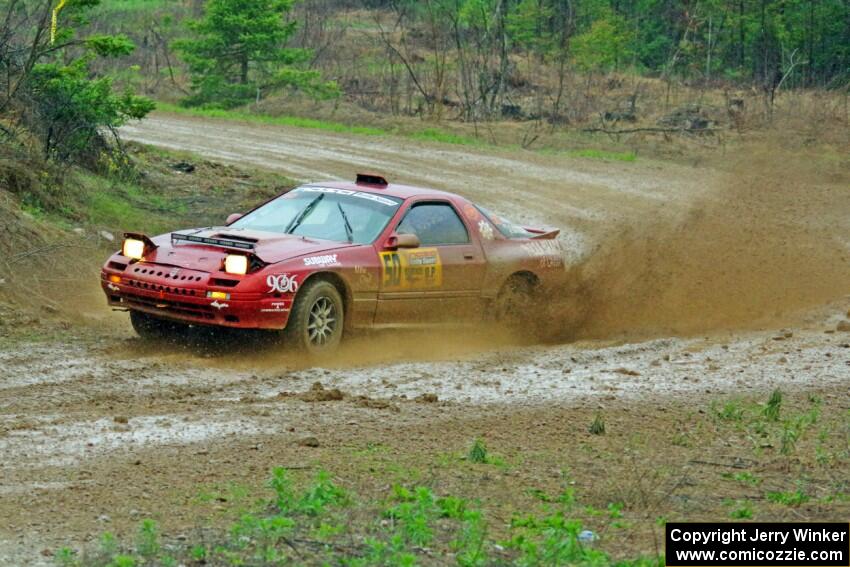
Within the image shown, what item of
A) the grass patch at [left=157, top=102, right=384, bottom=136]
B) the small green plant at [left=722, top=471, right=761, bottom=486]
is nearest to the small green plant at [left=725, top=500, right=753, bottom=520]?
the small green plant at [left=722, top=471, right=761, bottom=486]

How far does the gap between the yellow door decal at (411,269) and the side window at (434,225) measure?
169mm

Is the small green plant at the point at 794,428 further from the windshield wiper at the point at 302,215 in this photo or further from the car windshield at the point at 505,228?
the windshield wiper at the point at 302,215

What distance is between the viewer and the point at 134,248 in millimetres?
10891

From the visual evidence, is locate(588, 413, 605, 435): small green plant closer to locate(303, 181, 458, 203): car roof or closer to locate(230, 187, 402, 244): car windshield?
locate(230, 187, 402, 244): car windshield

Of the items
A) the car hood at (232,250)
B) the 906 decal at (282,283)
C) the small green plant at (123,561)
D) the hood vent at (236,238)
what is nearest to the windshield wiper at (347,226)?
the car hood at (232,250)

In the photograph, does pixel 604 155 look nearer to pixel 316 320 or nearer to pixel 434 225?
pixel 434 225

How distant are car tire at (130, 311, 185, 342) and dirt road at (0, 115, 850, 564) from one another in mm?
186

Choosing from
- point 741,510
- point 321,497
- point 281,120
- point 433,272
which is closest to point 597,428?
point 741,510

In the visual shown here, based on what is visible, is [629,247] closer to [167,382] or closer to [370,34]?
[167,382]

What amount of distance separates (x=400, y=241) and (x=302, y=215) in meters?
0.96

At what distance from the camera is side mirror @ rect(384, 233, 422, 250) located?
1149 centimetres

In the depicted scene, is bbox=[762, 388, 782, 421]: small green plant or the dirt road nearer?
the dirt road

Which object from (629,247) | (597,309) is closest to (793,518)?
(597,309)

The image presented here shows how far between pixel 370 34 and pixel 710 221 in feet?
101
